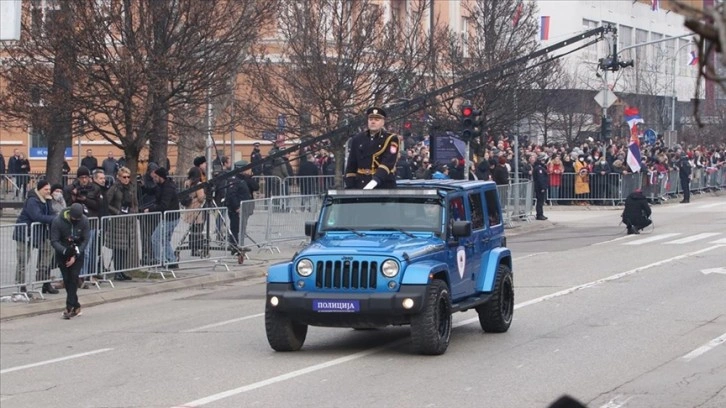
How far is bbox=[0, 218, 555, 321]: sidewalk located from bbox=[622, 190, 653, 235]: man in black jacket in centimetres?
900

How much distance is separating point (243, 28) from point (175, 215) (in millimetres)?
3612

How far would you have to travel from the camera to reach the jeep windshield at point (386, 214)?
1360cm

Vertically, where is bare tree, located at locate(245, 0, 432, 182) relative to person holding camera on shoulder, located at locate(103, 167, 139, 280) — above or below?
above

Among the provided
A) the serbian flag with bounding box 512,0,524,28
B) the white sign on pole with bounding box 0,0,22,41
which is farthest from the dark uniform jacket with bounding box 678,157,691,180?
the white sign on pole with bounding box 0,0,22,41

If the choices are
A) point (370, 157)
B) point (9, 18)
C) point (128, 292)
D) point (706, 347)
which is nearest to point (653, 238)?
point (128, 292)

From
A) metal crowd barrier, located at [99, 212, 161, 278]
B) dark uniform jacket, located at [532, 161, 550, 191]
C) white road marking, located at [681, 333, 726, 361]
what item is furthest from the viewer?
dark uniform jacket, located at [532, 161, 550, 191]

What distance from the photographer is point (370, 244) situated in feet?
42.6

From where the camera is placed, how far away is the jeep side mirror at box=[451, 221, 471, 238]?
13.4 metres

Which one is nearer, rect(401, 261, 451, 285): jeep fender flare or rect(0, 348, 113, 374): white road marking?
rect(401, 261, 451, 285): jeep fender flare

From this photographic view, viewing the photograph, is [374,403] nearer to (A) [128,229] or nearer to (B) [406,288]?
(B) [406,288]

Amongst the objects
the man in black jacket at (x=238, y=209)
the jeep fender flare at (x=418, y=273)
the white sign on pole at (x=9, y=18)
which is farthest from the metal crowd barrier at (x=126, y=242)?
the white sign on pole at (x=9, y=18)

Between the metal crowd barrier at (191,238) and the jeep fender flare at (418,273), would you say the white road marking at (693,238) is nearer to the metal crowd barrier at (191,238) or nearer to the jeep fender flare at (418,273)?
the metal crowd barrier at (191,238)

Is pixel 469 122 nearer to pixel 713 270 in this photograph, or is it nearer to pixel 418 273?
pixel 713 270

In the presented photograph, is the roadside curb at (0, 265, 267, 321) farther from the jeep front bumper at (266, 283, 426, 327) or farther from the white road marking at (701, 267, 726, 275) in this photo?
the white road marking at (701, 267, 726, 275)
